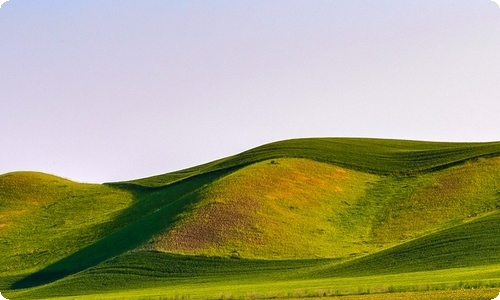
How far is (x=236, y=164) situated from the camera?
79312mm

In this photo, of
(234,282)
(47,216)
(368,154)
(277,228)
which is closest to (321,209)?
(277,228)

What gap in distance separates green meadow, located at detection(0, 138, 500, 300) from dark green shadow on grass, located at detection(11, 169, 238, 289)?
0.18 m

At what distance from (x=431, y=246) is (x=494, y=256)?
4794 mm

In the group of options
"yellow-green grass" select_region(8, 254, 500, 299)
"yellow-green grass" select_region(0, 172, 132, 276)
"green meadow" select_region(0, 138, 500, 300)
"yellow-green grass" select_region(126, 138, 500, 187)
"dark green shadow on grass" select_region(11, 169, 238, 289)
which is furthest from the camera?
"yellow-green grass" select_region(126, 138, 500, 187)

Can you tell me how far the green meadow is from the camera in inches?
1713

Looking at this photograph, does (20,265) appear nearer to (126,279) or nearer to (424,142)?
(126,279)

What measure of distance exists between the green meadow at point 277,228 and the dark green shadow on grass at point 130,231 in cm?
18

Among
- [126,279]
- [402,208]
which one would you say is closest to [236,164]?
[402,208]

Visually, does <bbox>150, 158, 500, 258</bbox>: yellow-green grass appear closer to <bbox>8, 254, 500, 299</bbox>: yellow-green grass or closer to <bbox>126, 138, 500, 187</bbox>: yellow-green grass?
<bbox>126, 138, 500, 187</bbox>: yellow-green grass

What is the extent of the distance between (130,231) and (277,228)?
12560 mm

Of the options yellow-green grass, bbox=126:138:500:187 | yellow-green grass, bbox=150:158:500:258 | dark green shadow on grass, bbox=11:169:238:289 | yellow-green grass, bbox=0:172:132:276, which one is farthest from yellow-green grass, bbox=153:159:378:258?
yellow-green grass, bbox=0:172:132:276

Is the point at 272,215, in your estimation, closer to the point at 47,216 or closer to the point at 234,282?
the point at 234,282

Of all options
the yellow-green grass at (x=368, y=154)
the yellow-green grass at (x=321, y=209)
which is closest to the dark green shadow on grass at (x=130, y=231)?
the yellow-green grass at (x=321, y=209)

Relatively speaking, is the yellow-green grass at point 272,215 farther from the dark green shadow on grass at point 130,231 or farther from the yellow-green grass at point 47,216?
the yellow-green grass at point 47,216
